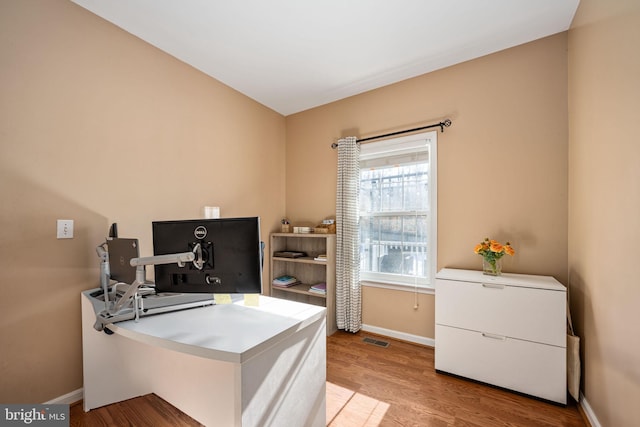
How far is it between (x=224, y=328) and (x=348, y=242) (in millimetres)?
1914

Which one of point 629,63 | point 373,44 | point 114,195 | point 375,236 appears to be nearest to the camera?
point 629,63

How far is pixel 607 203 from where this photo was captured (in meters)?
1.49

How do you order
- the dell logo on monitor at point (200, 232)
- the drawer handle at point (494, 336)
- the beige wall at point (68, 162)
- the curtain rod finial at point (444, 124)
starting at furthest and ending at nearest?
the curtain rod finial at point (444, 124) < the drawer handle at point (494, 336) < the beige wall at point (68, 162) < the dell logo on monitor at point (200, 232)

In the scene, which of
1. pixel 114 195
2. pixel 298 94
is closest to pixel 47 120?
pixel 114 195

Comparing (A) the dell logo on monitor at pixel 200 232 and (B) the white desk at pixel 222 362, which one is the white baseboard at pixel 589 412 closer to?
(B) the white desk at pixel 222 362

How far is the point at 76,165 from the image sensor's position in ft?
6.10

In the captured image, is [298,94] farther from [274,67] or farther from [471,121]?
[471,121]

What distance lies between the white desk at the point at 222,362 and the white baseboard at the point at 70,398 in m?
0.20

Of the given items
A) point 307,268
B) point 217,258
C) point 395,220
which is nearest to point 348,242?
point 395,220

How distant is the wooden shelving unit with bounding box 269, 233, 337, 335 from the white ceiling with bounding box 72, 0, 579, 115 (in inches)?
70.4

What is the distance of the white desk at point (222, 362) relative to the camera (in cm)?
105

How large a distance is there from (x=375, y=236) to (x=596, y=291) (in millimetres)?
1806

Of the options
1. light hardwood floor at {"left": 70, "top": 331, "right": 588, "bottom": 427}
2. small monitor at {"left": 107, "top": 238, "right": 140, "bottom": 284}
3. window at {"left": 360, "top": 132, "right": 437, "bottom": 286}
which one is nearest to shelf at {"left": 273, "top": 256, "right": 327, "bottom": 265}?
window at {"left": 360, "top": 132, "right": 437, "bottom": 286}

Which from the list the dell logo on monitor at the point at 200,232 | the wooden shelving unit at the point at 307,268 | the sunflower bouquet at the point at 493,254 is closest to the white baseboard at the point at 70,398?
the dell logo on monitor at the point at 200,232
